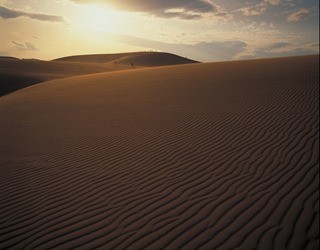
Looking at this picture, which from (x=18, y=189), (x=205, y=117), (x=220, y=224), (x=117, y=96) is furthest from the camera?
(x=117, y=96)

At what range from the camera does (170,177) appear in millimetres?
5355

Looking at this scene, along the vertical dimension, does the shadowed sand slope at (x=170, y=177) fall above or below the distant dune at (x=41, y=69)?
below

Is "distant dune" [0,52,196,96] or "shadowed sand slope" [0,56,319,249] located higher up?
"distant dune" [0,52,196,96]

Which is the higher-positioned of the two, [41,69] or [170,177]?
[41,69]

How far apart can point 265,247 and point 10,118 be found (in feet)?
36.8

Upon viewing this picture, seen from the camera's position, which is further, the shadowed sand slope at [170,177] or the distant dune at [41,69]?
the distant dune at [41,69]

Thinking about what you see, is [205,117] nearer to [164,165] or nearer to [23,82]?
[164,165]

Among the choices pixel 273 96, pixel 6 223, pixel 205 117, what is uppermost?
pixel 273 96

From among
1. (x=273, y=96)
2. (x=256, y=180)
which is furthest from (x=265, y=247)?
(x=273, y=96)

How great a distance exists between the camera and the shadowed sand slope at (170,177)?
3760 millimetres

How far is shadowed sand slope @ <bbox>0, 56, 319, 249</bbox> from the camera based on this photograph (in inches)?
148

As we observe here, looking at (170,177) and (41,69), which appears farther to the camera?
(41,69)

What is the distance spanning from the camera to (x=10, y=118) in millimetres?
11750

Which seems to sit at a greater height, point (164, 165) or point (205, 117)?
point (205, 117)
